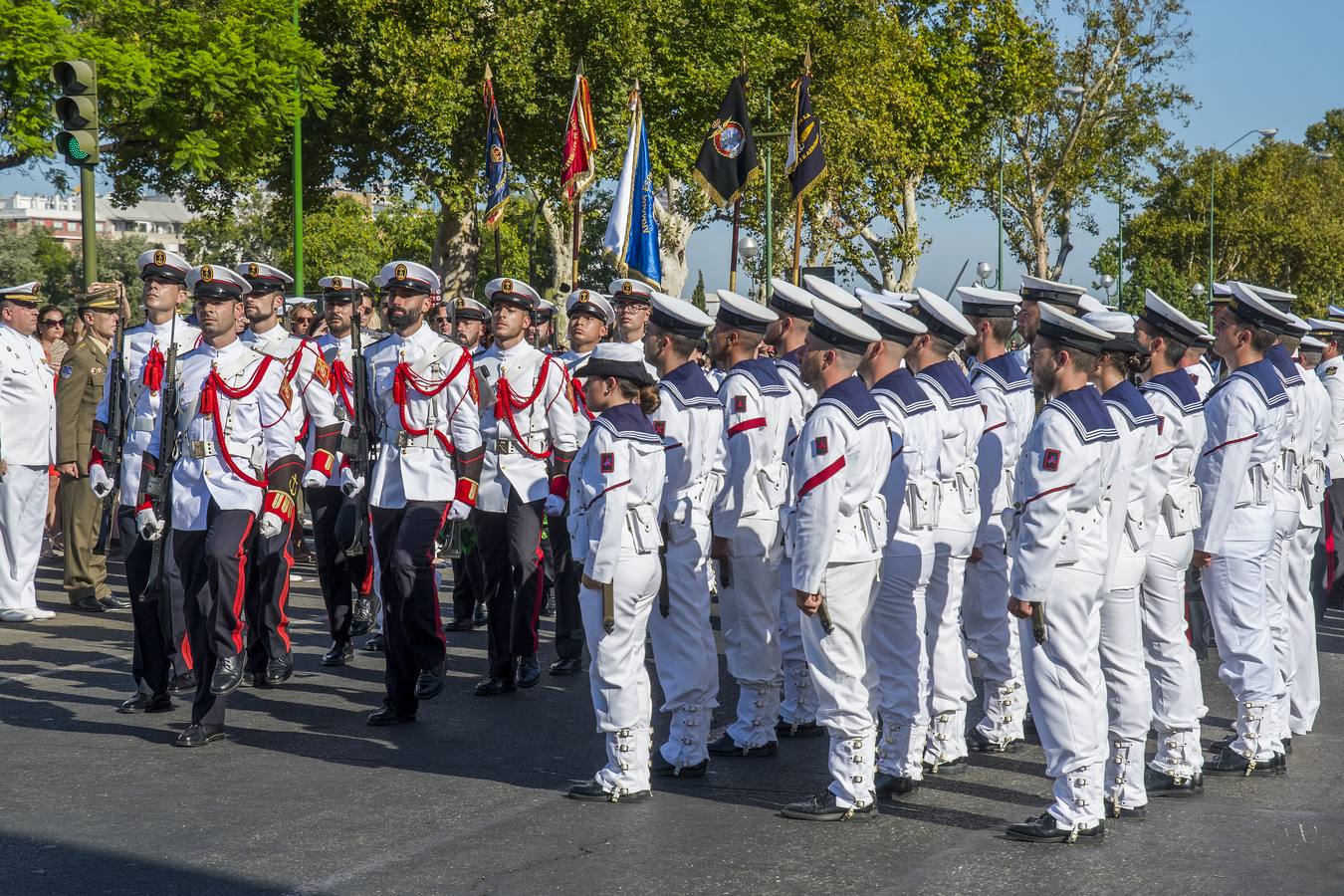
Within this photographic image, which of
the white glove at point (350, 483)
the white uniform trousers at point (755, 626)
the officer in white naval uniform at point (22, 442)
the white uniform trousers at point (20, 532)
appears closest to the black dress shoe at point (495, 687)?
the white glove at point (350, 483)

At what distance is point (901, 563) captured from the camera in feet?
22.9

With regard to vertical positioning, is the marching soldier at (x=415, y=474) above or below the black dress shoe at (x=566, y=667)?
above

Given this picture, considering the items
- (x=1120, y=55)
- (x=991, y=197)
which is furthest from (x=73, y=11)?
(x=991, y=197)

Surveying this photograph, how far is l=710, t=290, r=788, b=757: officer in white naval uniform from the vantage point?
26.0 feet

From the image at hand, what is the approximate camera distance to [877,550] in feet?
21.7

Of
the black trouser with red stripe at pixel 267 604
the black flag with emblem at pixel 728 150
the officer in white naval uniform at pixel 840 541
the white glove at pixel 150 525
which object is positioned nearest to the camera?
the officer in white naval uniform at pixel 840 541

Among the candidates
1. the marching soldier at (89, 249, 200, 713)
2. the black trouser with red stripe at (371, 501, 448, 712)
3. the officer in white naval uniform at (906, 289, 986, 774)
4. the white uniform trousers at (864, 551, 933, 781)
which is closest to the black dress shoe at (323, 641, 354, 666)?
the marching soldier at (89, 249, 200, 713)

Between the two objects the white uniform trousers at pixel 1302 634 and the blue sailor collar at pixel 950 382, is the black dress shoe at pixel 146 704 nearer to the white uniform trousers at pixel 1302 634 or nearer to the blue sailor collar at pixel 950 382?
the blue sailor collar at pixel 950 382

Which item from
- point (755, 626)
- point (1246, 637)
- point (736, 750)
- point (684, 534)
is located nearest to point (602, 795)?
point (736, 750)

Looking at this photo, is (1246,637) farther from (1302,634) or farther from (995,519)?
(995,519)

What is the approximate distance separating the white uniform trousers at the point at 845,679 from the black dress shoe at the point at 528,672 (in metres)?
3.29

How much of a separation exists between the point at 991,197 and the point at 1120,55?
27.8ft

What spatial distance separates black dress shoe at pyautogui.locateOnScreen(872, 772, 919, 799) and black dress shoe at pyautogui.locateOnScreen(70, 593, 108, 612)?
25.6 feet

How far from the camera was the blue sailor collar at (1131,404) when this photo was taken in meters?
6.50
